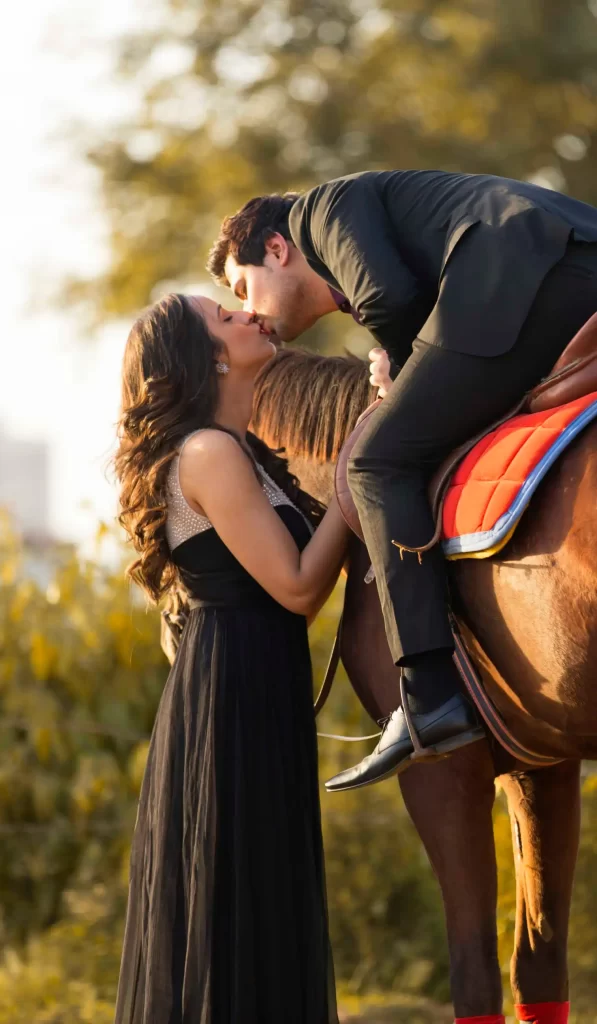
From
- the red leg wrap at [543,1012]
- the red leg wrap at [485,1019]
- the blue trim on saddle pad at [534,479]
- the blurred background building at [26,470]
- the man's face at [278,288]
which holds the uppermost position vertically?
the blurred background building at [26,470]

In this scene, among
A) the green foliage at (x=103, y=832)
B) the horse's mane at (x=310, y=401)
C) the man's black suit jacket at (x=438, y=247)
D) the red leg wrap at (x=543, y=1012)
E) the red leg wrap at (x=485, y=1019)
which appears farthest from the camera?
the green foliage at (x=103, y=832)

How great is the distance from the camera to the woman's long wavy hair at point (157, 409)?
2.99m

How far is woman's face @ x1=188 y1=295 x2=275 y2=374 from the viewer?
3096 mm

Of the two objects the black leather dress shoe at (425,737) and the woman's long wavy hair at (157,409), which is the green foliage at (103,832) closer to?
the black leather dress shoe at (425,737)

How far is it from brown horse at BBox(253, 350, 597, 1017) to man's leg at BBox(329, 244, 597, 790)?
0.12 m

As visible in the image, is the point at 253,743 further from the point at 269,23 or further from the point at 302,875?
the point at 269,23

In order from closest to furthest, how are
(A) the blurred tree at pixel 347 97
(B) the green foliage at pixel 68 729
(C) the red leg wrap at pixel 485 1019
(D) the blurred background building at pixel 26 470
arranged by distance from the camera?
(C) the red leg wrap at pixel 485 1019, (B) the green foliage at pixel 68 729, (A) the blurred tree at pixel 347 97, (D) the blurred background building at pixel 26 470

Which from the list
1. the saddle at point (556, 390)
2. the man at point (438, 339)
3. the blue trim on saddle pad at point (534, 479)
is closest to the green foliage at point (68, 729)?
the man at point (438, 339)

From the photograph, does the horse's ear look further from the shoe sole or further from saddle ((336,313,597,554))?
the shoe sole

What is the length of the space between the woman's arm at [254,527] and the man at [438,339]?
290mm

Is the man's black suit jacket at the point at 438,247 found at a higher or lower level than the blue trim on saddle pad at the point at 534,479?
higher

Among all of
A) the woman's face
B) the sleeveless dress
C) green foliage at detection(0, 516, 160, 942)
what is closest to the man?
the sleeveless dress

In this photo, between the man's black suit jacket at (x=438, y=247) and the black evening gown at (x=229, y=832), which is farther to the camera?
the black evening gown at (x=229, y=832)

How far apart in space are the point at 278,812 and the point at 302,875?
6.7 inches
